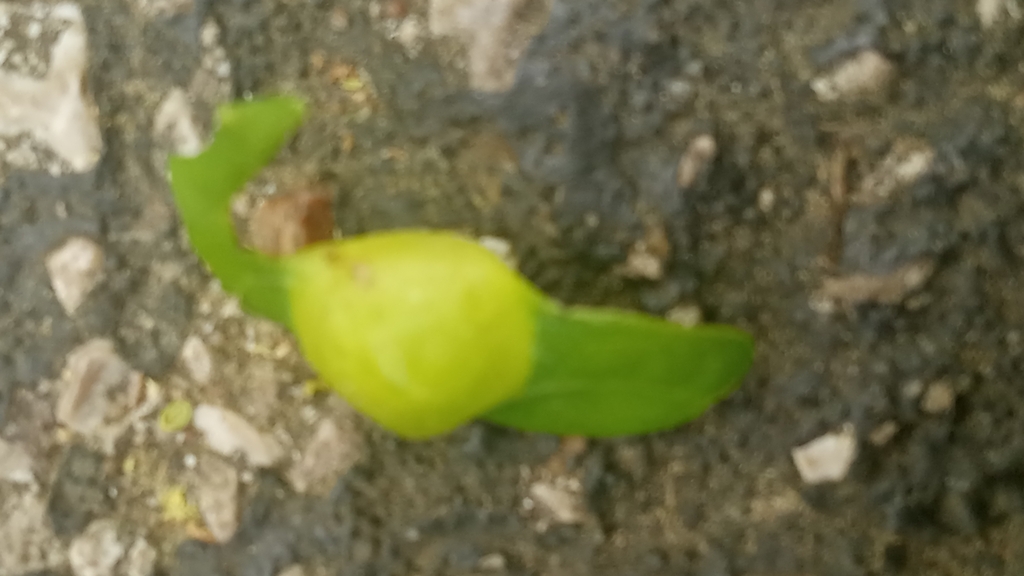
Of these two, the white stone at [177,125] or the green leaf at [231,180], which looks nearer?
the green leaf at [231,180]

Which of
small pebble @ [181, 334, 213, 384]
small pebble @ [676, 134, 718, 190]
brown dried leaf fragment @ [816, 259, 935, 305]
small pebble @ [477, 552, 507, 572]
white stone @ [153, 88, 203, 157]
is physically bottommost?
small pebble @ [477, 552, 507, 572]

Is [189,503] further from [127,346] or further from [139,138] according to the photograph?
[139,138]

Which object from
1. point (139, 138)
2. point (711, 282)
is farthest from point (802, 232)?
point (139, 138)

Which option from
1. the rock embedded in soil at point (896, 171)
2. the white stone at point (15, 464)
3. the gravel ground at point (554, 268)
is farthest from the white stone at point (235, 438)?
the rock embedded in soil at point (896, 171)

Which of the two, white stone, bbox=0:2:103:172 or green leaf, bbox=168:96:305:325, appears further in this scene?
white stone, bbox=0:2:103:172

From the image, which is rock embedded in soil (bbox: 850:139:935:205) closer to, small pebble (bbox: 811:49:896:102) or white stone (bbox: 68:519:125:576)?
small pebble (bbox: 811:49:896:102)

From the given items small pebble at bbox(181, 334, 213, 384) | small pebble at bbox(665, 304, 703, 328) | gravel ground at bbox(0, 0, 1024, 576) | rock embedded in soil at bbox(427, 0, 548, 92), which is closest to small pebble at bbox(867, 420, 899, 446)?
gravel ground at bbox(0, 0, 1024, 576)

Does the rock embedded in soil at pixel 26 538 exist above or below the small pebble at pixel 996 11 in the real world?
below

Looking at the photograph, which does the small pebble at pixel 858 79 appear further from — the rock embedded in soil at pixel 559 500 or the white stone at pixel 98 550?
the white stone at pixel 98 550
